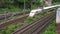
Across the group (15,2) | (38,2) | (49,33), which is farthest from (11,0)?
(49,33)

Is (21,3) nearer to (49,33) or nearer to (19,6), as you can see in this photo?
(19,6)

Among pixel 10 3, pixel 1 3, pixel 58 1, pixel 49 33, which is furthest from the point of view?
pixel 58 1

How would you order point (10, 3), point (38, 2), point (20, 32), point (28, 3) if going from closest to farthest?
point (20, 32) → point (10, 3) → point (28, 3) → point (38, 2)

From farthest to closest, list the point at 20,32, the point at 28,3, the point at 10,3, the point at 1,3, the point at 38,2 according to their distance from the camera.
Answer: the point at 38,2 → the point at 28,3 → the point at 10,3 → the point at 1,3 → the point at 20,32

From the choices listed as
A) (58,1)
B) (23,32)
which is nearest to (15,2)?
(23,32)

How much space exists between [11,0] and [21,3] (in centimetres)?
253

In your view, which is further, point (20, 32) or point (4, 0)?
point (4, 0)

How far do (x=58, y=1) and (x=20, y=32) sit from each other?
78653 millimetres

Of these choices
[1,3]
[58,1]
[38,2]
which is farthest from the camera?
[58,1]

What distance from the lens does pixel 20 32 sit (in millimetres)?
19844

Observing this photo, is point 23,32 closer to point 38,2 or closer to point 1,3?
point 1,3

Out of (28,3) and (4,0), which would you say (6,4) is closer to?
(4,0)

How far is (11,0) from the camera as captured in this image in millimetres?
54281

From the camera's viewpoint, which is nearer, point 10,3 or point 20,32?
point 20,32
